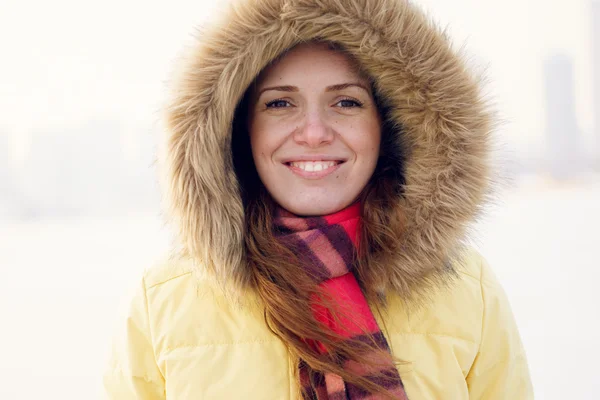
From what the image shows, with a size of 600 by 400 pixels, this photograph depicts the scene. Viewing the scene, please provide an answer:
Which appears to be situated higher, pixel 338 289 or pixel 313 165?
pixel 313 165

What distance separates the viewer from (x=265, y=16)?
1.08 meters

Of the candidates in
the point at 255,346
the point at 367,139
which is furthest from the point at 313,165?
the point at 255,346

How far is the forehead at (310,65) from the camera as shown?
1.15 metres

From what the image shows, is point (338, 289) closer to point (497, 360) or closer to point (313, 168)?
point (313, 168)

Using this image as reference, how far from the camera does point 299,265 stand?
3.66ft

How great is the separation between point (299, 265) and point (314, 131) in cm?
27

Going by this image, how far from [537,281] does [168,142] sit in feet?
9.68

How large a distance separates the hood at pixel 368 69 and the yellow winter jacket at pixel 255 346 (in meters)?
0.08

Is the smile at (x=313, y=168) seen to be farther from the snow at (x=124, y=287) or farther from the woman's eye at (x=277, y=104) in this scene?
the snow at (x=124, y=287)

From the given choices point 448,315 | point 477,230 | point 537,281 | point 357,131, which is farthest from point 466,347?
point 537,281

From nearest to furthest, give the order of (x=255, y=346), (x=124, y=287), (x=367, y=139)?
1. (x=255, y=346)
2. (x=367, y=139)
3. (x=124, y=287)

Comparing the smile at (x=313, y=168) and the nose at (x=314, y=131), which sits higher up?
the nose at (x=314, y=131)

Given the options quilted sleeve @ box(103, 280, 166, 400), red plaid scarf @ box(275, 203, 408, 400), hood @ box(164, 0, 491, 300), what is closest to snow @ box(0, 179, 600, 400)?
hood @ box(164, 0, 491, 300)

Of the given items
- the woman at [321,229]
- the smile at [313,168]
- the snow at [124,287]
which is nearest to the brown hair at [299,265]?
the woman at [321,229]
